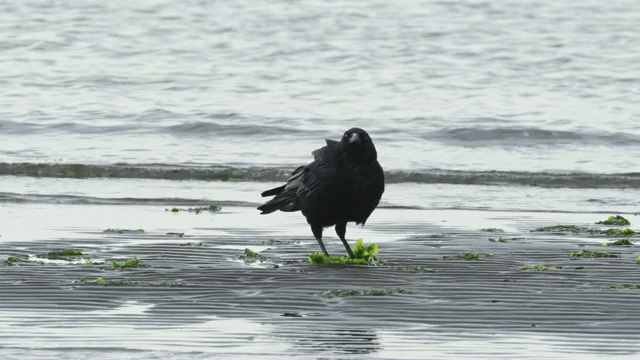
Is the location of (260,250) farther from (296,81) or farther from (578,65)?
(578,65)

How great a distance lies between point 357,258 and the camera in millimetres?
9797

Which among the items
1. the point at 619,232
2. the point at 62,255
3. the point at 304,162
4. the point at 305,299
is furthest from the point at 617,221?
the point at 304,162

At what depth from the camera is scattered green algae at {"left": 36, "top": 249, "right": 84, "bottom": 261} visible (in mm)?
9587

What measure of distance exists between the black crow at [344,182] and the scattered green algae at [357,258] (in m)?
0.11

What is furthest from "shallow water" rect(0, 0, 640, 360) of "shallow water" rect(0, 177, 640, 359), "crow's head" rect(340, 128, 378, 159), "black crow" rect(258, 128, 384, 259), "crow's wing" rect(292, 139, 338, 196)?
"crow's head" rect(340, 128, 378, 159)

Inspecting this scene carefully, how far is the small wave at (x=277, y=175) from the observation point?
56.9 feet

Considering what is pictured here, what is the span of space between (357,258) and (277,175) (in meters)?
8.27

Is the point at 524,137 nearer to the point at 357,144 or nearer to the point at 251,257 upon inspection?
the point at 357,144

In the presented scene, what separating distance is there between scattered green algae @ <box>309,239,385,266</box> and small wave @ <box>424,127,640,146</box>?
40.9 ft

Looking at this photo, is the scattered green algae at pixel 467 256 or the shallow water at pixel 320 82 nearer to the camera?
the scattered green algae at pixel 467 256

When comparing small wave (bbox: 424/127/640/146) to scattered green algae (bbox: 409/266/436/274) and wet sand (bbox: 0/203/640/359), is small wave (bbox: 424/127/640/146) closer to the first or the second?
wet sand (bbox: 0/203/640/359)

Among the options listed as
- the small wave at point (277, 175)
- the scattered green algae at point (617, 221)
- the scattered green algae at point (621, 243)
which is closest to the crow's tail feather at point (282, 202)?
the scattered green algae at point (621, 243)

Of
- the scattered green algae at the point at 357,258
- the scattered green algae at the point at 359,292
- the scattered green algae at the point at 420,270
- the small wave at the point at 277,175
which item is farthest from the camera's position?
the small wave at the point at 277,175

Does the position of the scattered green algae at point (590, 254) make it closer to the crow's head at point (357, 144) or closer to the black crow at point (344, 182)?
the black crow at point (344, 182)
